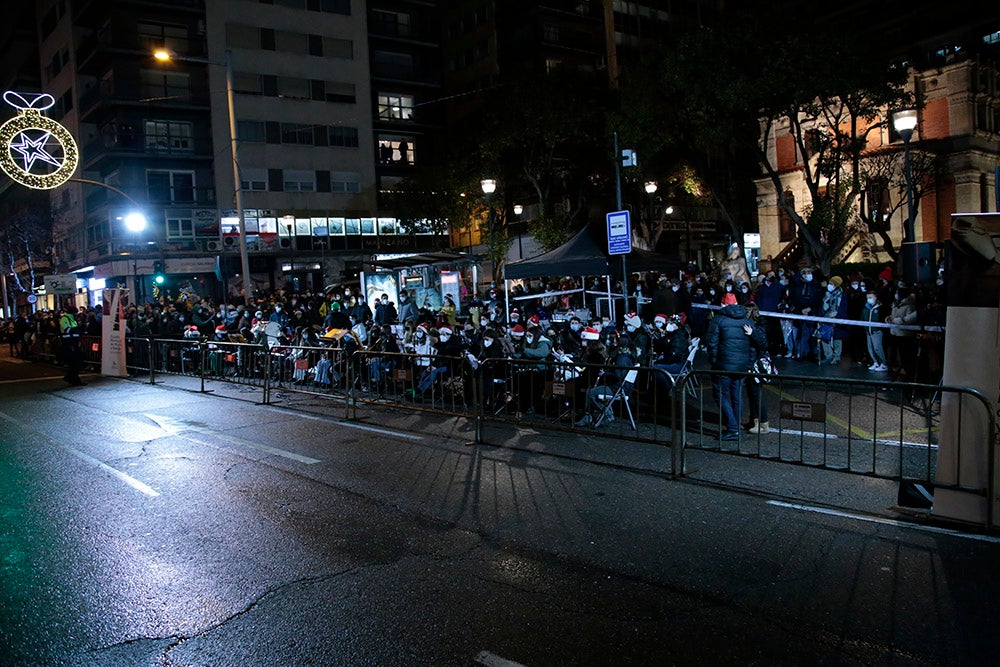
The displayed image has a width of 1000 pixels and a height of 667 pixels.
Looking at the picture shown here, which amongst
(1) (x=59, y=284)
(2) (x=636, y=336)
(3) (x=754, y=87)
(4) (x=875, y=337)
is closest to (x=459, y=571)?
(2) (x=636, y=336)

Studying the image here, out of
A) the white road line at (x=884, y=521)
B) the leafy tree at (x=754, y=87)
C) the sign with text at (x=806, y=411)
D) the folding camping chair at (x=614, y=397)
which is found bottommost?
the white road line at (x=884, y=521)

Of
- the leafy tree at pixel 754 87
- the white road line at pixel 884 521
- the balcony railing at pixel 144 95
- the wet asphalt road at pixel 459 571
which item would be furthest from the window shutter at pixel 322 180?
the white road line at pixel 884 521

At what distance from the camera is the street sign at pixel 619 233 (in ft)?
45.0

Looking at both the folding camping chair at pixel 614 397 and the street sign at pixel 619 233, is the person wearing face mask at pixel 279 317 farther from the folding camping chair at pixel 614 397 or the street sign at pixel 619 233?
the folding camping chair at pixel 614 397

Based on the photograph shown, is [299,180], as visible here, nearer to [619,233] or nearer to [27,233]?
[27,233]

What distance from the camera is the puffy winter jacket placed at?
30.5ft

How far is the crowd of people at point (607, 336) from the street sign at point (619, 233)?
1522 millimetres

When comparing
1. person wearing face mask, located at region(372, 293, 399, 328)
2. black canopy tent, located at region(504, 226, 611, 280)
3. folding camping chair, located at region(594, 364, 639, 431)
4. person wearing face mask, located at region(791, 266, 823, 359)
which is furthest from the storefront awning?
folding camping chair, located at region(594, 364, 639, 431)

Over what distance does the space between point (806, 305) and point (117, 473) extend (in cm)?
1409

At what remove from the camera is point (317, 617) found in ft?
14.5

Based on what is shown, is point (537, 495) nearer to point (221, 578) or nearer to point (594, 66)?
→ point (221, 578)

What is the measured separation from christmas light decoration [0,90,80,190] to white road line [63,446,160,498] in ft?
27.3

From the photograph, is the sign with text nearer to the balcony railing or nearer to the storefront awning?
the storefront awning

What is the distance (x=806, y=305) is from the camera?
1609 cm
